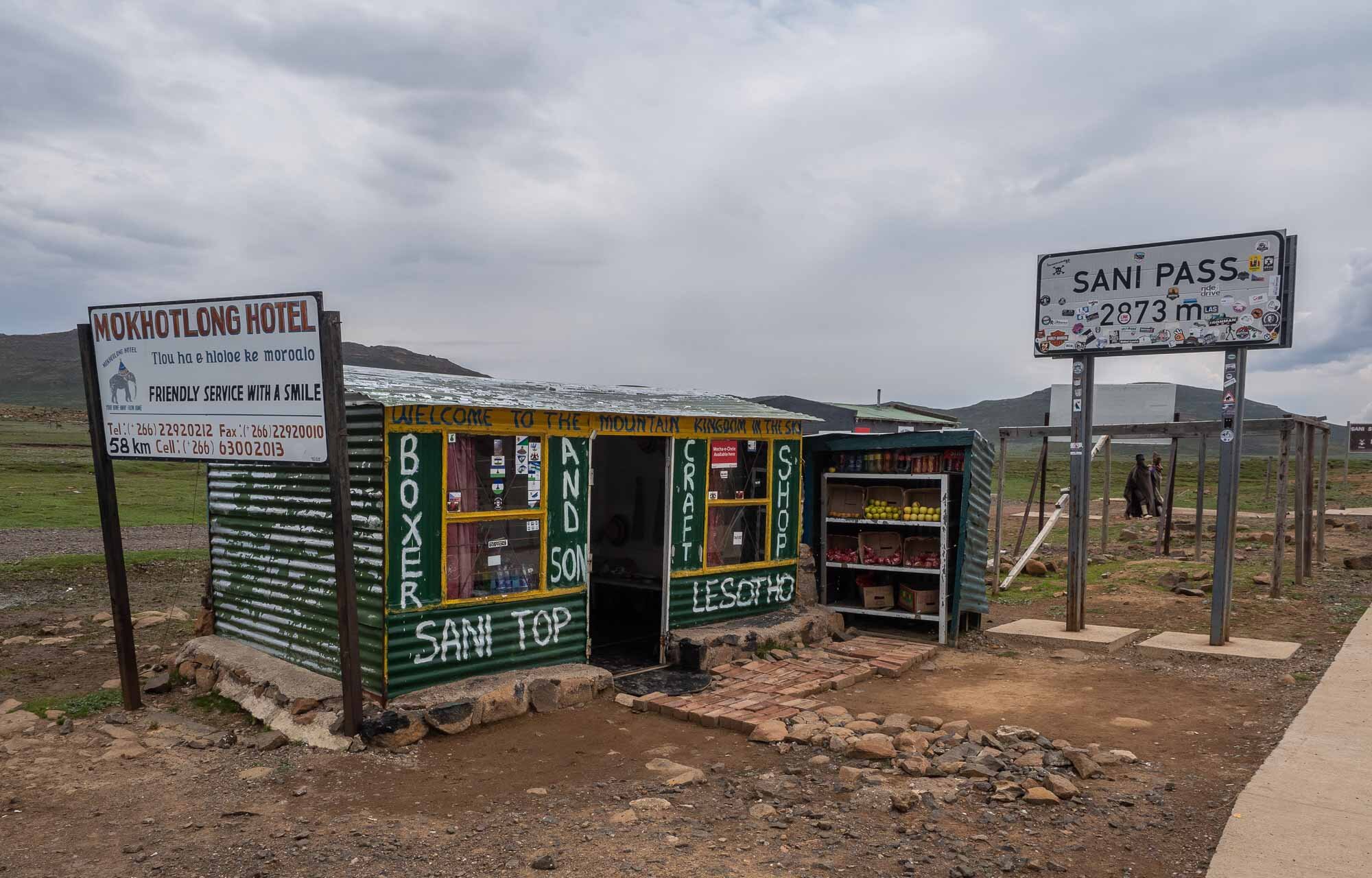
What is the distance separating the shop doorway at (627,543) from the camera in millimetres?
10836

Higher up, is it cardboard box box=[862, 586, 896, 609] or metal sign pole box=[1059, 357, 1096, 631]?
metal sign pole box=[1059, 357, 1096, 631]

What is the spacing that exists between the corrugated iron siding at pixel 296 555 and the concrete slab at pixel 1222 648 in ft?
26.1

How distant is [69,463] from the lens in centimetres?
3594

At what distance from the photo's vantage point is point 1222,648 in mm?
10227

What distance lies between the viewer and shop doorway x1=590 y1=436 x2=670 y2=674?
1084 cm

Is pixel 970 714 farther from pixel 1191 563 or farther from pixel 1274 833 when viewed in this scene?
pixel 1191 563

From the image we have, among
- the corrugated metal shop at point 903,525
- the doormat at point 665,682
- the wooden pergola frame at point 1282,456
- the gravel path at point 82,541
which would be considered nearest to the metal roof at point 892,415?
the wooden pergola frame at point 1282,456

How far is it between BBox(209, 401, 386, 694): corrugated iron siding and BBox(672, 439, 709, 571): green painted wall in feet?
10.7

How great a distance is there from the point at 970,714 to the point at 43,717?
7.50 metres

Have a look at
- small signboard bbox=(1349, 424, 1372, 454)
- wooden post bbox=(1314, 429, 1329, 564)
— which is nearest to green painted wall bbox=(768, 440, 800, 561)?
wooden post bbox=(1314, 429, 1329, 564)

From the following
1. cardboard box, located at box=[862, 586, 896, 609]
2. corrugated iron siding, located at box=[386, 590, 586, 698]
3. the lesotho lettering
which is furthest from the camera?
cardboard box, located at box=[862, 586, 896, 609]

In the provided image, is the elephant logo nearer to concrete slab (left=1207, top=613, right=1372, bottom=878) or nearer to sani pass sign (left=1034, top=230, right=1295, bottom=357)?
concrete slab (left=1207, top=613, right=1372, bottom=878)

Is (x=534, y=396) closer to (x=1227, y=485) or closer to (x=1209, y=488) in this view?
(x=1227, y=485)

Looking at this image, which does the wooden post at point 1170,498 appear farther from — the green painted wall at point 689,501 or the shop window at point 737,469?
the green painted wall at point 689,501
